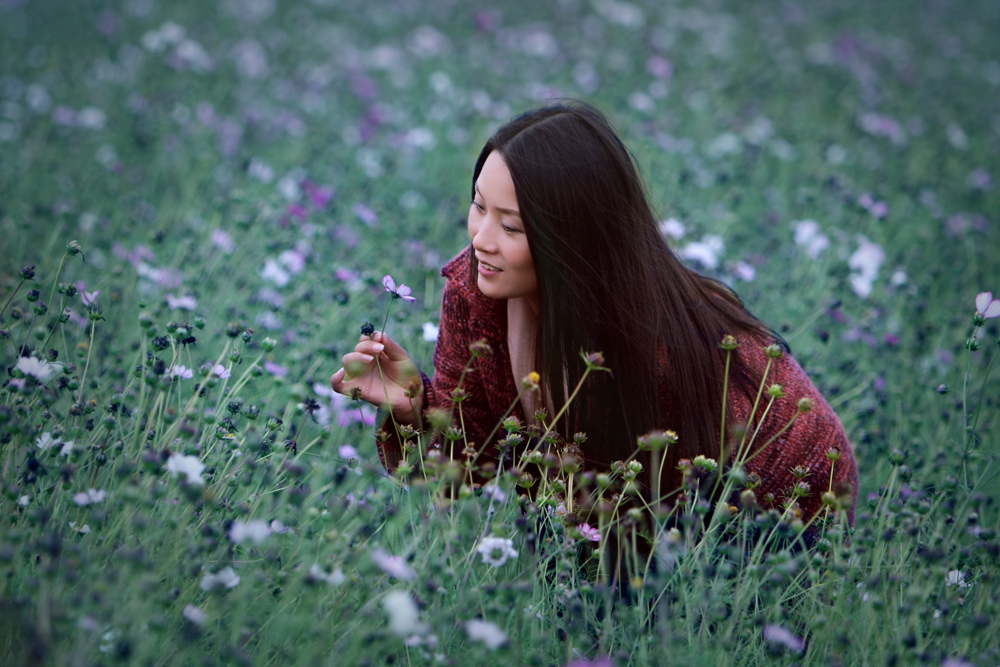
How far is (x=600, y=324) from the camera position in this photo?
5.46 ft

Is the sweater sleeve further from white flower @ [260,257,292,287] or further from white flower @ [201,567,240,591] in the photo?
white flower @ [260,257,292,287]

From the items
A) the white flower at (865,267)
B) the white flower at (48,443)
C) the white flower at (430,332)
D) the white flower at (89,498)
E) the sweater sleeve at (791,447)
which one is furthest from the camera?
the white flower at (865,267)

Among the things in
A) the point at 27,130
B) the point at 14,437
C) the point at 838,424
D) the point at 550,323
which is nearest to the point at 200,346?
the point at 14,437

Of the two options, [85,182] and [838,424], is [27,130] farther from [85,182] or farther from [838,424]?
[838,424]

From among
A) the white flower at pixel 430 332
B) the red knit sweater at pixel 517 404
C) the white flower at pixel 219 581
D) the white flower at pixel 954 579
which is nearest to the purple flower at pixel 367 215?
the white flower at pixel 430 332

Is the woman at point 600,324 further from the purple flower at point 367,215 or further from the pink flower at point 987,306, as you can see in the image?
the purple flower at point 367,215

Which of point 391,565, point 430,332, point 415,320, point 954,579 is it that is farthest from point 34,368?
point 954,579

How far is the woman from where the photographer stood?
1593mm

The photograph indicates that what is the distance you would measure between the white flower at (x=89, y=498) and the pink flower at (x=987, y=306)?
1503 millimetres

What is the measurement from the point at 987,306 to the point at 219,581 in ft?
4.59

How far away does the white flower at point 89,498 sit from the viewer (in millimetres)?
1196

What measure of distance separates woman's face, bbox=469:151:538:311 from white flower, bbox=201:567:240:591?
2.30 ft

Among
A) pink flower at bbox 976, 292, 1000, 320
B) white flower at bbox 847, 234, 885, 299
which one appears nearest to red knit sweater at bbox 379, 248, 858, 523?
pink flower at bbox 976, 292, 1000, 320

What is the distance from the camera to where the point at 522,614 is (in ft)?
4.00
